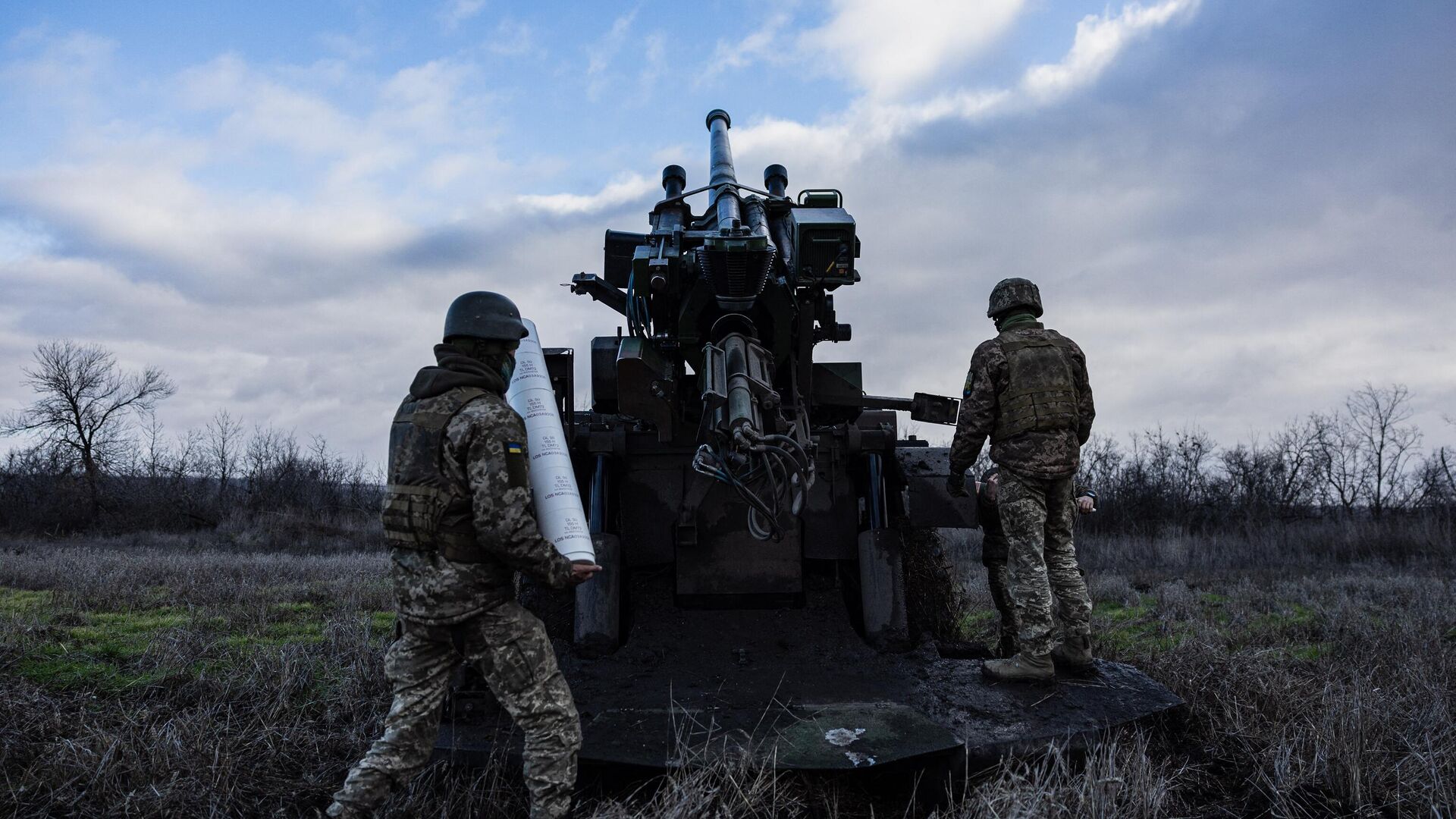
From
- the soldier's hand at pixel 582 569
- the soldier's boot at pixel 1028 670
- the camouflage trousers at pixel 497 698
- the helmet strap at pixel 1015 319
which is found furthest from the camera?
the helmet strap at pixel 1015 319

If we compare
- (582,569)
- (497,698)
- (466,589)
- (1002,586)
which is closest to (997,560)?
Answer: (1002,586)

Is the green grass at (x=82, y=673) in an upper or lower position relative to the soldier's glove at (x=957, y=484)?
lower

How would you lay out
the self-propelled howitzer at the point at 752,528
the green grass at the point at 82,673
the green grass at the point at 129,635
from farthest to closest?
the green grass at the point at 129,635 → the green grass at the point at 82,673 → the self-propelled howitzer at the point at 752,528

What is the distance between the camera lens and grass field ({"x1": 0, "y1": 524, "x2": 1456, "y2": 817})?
Answer: 141 inches

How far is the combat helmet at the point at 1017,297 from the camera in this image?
514 centimetres

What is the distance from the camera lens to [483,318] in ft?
12.0

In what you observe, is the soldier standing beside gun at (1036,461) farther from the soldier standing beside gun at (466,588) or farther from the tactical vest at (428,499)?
the tactical vest at (428,499)

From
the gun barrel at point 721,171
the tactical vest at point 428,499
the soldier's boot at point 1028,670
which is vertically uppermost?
the gun barrel at point 721,171

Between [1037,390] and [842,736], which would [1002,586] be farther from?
[842,736]

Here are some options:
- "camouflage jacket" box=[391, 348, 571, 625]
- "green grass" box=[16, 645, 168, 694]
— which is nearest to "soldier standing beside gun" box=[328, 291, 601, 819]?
"camouflage jacket" box=[391, 348, 571, 625]

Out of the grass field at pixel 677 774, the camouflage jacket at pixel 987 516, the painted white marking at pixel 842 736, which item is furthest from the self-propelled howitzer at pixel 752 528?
the grass field at pixel 677 774

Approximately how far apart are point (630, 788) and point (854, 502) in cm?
289

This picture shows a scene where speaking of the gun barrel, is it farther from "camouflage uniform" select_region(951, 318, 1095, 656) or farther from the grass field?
the grass field

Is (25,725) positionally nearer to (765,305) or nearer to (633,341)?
(633,341)
